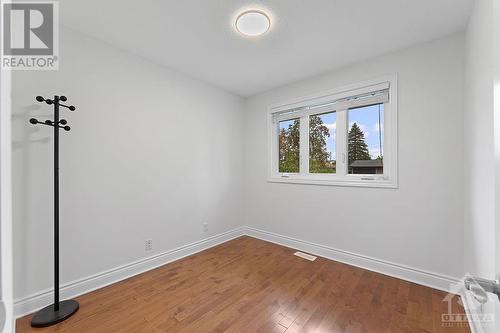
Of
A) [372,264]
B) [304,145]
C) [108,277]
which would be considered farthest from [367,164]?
[108,277]

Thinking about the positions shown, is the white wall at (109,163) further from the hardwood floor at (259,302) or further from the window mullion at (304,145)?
the window mullion at (304,145)

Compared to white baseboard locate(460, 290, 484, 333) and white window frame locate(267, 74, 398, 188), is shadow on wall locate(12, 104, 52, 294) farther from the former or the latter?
white baseboard locate(460, 290, 484, 333)

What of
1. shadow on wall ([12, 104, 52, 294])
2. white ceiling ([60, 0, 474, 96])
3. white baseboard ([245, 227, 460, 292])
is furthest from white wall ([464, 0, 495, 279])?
shadow on wall ([12, 104, 52, 294])

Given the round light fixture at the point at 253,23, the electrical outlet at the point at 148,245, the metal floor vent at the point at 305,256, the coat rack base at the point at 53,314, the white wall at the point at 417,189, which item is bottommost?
the metal floor vent at the point at 305,256

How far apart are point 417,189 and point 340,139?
3.33 ft

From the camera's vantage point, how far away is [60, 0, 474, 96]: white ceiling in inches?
66.4

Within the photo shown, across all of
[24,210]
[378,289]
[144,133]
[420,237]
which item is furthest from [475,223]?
[24,210]

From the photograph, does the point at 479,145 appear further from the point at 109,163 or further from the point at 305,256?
the point at 109,163

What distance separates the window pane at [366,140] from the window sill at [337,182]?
15 centimetres

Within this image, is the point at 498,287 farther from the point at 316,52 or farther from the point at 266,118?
the point at 266,118

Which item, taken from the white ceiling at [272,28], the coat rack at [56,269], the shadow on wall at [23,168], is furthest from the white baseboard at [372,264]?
the shadow on wall at [23,168]

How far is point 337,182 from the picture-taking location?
2.71 metres

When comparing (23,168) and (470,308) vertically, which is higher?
(23,168)

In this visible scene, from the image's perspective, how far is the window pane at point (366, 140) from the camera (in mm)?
2502
